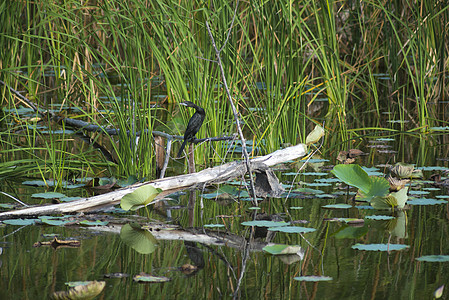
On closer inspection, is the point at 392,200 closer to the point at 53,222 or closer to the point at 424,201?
the point at 424,201

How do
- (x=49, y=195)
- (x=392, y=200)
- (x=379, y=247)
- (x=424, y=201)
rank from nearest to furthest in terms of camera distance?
(x=379, y=247) < (x=392, y=200) < (x=424, y=201) < (x=49, y=195)

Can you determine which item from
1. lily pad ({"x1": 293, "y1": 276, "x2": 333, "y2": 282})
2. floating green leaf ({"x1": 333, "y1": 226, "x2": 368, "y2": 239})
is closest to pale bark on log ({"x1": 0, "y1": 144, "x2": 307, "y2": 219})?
floating green leaf ({"x1": 333, "y1": 226, "x2": 368, "y2": 239})

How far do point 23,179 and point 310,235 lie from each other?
2132 mm

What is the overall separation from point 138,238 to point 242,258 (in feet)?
1.74

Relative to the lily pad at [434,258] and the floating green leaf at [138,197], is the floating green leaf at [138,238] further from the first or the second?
the lily pad at [434,258]

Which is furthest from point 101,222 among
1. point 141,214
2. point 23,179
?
point 23,179

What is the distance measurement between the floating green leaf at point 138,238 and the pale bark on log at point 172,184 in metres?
0.27

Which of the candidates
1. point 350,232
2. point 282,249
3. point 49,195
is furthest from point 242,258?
point 49,195

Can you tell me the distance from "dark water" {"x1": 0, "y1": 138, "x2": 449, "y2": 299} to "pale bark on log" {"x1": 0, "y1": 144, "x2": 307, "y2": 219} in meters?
0.11

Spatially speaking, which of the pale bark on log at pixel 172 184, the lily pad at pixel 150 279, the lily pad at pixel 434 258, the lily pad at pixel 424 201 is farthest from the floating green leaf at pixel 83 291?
the lily pad at pixel 424 201

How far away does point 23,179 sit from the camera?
4.37 m

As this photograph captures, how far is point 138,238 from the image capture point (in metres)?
2.99

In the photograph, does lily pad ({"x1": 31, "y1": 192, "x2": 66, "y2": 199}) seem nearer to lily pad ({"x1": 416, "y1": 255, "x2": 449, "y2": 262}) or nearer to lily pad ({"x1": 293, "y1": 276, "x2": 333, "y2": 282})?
lily pad ({"x1": 293, "y1": 276, "x2": 333, "y2": 282})

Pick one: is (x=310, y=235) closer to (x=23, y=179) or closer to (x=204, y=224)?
(x=204, y=224)
